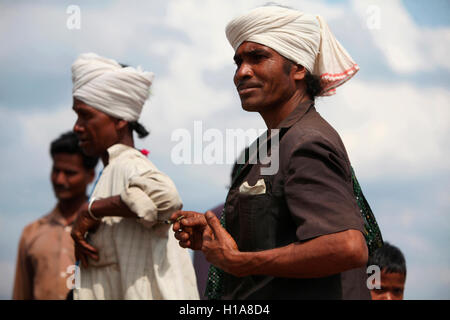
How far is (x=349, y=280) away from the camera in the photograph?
2504 mm

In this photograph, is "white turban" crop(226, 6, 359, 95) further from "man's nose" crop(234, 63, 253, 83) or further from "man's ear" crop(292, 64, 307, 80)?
"man's nose" crop(234, 63, 253, 83)

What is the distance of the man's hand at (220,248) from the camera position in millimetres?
2406

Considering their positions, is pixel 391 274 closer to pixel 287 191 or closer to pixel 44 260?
pixel 44 260

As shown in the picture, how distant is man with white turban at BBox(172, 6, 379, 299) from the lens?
7.61 ft

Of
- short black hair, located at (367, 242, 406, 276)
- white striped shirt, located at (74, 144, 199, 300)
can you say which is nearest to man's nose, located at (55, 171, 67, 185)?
white striped shirt, located at (74, 144, 199, 300)

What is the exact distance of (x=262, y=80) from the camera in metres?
2.83

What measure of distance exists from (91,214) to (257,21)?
202cm

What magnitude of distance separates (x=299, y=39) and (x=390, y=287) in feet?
9.57

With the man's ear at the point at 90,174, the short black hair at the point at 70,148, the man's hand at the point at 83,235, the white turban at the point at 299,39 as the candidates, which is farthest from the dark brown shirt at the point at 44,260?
the white turban at the point at 299,39

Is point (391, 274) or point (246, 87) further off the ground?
point (246, 87)

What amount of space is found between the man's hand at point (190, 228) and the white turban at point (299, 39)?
78 centimetres

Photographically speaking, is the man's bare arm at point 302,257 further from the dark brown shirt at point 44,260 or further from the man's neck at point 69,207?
the man's neck at point 69,207

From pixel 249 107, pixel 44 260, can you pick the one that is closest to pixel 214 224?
pixel 249 107
